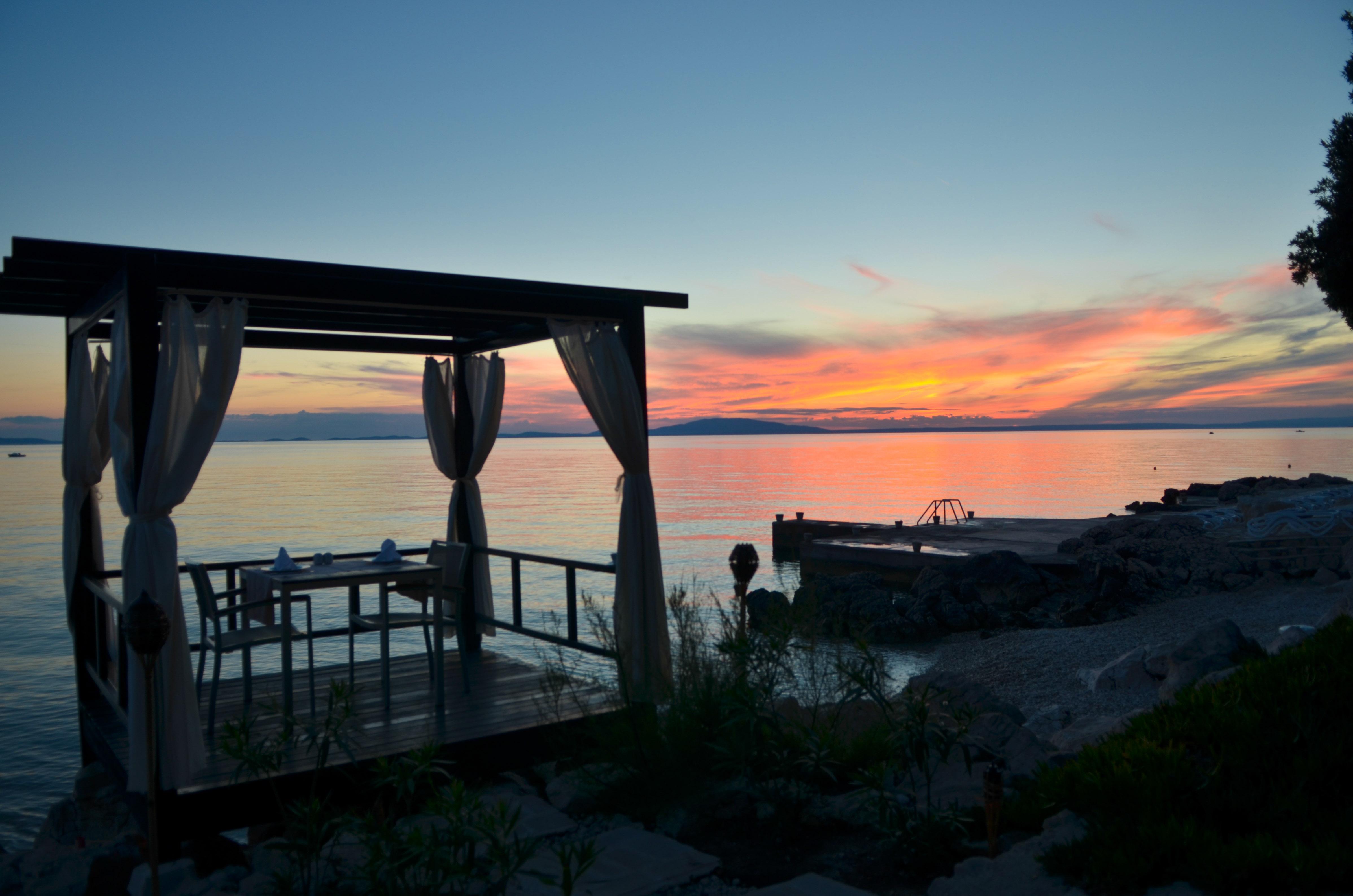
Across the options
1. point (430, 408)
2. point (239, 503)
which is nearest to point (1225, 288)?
point (430, 408)

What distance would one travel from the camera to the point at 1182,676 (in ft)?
18.4

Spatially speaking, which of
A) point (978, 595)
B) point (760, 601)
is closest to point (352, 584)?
point (760, 601)

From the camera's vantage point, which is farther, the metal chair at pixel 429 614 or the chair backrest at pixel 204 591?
the metal chair at pixel 429 614

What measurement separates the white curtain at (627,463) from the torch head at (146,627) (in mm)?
2713

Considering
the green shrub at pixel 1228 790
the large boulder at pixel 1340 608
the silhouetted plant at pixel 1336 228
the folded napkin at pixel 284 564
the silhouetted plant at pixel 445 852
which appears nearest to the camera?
the silhouetted plant at pixel 445 852

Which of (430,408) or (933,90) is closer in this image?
(430,408)

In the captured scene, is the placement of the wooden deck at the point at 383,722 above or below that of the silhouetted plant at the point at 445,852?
below

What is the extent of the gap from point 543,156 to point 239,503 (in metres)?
37.5

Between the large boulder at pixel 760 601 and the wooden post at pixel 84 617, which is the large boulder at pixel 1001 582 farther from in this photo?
the wooden post at pixel 84 617

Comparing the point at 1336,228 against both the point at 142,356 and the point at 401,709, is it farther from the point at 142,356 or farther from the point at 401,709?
the point at 142,356

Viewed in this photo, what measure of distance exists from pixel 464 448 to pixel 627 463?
209 cm

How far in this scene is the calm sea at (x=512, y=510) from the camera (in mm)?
12445

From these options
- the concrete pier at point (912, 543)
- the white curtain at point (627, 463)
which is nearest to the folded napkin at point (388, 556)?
the white curtain at point (627, 463)

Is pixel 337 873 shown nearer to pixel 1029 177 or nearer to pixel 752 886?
pixel 752 886
